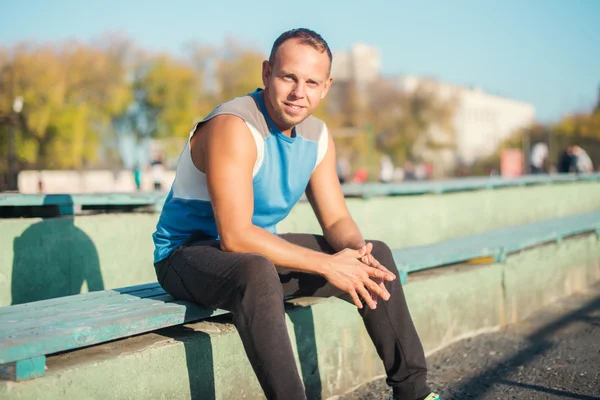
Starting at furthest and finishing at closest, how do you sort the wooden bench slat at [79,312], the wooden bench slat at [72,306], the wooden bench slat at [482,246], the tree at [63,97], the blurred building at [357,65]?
the blurred building at [357,65] < the tree at [63,97] < the wooden bench slat at [482,246] < the wooden bench slat at [72,306] < the wooden bench slat at [79,312]

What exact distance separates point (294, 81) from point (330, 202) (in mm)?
749

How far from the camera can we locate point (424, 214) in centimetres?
838

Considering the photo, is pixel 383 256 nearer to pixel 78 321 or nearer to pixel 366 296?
pixel 366 296

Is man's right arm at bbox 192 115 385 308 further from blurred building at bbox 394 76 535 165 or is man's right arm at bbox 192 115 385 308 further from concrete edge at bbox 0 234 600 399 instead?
blurred building at bbox 394 76 535 165

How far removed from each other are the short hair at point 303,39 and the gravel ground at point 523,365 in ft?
5.96

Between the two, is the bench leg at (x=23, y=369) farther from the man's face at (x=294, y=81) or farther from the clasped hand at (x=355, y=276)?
the man's face at (x=294, y=81)

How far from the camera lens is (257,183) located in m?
3.05

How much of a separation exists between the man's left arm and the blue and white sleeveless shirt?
25cm

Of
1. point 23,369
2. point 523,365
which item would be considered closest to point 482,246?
point 523,365

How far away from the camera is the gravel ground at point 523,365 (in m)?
3.77

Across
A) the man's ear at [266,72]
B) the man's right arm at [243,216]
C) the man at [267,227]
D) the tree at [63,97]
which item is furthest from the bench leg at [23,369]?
the tree at [63,97]

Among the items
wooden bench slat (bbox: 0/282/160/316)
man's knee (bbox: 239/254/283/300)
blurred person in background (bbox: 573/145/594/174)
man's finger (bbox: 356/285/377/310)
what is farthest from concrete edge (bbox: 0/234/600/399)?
blurred person in background (bbox: 573/145/594/174)

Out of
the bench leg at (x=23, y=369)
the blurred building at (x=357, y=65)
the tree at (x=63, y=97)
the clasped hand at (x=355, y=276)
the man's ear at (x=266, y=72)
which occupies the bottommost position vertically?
the bench leg at (x=23, y=369)

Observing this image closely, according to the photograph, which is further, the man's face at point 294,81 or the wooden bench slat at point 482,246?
the wooden bench slat at point 482,246
